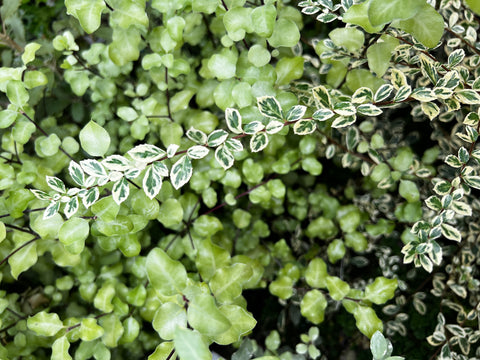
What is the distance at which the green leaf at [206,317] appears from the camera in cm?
74

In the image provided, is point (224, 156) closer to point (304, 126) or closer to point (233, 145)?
point (233, 145)

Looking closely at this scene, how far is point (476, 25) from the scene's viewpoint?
1.24 metres

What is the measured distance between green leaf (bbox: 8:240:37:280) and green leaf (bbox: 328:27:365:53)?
0.97 meters

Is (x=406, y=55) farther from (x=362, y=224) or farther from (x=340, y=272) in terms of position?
(x=340, y=272)

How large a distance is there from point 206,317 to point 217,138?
41cm

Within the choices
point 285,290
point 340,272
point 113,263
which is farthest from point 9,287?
point 340,272

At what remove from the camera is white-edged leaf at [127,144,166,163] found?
0.86m

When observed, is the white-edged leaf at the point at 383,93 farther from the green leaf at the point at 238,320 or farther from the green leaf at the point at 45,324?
the green leaf at the point at 45,324

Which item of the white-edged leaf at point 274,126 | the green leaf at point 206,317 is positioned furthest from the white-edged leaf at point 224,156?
the green leaf at point 206,317

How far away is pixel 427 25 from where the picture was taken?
Result: 0.75 m

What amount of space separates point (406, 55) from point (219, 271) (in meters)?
0.75

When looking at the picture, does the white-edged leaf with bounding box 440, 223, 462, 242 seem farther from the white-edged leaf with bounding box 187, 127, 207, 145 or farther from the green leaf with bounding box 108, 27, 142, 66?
the green leaf with bounding box 108, 27, 142, 66

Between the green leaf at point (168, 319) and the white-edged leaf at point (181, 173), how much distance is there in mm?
267

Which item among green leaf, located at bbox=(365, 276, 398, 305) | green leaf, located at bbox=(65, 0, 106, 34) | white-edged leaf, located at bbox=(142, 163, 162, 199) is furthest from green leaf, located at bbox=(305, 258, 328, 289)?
green leaf, located at bbox=(65, 0, 106, 34)
